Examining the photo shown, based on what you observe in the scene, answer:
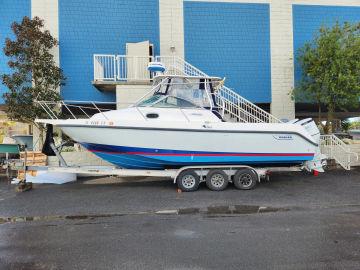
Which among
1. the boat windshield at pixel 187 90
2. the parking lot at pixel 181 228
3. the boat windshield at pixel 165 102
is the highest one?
the boat windshield at pixel 187 90

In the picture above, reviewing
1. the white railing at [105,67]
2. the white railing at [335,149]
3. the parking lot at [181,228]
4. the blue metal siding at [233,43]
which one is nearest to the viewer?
the parking lot at [181,228]

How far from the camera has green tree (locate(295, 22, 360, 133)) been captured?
1177cm

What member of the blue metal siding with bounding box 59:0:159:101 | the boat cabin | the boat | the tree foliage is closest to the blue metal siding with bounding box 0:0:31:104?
the tree foliage

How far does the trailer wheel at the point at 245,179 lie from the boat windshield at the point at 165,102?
6.97 ft

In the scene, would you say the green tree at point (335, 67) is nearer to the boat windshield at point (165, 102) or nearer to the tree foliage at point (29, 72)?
the boat windshield at point (165, 102)

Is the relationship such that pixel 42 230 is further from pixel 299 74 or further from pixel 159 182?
pixel 299 74

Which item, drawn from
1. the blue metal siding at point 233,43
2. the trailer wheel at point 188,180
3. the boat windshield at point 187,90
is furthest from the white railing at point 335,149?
the trailer wheel at point 188,180

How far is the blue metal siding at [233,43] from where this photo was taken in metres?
13.9

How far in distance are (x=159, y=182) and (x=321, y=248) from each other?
6102 millimetres

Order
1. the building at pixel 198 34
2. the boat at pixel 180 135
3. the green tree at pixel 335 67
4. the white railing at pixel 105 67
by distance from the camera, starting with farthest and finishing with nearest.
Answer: the building at pixel 198 34 < the white railing at pixel 105 67 < the green tree at pixel 335 67 < the boat at pixel 180 135

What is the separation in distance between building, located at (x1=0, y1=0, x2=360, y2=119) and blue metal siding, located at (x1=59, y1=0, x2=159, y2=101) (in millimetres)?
37

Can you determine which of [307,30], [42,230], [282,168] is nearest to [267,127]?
[282,168]

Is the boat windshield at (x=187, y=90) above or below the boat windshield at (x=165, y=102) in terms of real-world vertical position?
above

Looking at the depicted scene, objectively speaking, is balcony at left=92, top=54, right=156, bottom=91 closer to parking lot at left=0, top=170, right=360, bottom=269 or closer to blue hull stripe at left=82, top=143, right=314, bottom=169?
blue hull stripe at left=82, top=143, right=314, bottom=169
